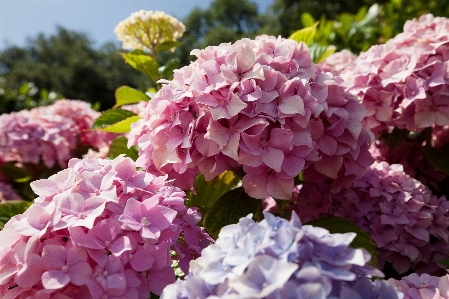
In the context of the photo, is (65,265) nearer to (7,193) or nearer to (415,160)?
(415,160)

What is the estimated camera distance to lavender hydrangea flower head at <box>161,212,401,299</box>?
44 centimetres

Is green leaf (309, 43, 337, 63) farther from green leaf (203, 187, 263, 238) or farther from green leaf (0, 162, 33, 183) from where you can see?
green leaf (0, 162, 33, 183)

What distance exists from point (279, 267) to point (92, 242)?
317 mm

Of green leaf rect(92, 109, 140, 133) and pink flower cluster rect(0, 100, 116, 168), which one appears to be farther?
pink flower cluster rect(0, 100, 116, 168)

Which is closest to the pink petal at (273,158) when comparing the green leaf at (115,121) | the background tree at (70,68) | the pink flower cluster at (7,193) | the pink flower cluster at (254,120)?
the pink flower cluster at (254,120)

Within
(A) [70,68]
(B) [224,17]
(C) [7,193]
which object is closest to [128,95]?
(C) [7,193]

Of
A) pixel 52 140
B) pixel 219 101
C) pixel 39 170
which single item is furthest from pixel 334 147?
pixel 39 170

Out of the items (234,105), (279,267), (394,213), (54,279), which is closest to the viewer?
(279,267)

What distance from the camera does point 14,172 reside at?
6.13ft

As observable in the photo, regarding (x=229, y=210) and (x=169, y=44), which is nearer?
(x=229, y=210)

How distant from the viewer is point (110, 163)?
808 mm

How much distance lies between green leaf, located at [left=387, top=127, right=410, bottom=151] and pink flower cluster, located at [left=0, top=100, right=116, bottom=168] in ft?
3.52

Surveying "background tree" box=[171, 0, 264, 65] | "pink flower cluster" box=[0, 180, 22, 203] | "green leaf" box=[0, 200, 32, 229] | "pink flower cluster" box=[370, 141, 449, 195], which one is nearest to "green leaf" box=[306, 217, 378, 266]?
"pink flower cluster" box=[370, 141, 449, 195]

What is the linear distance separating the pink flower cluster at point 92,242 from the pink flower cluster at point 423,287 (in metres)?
0.32
